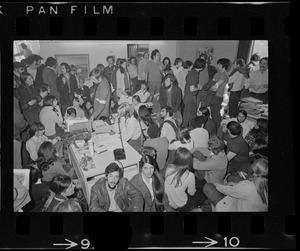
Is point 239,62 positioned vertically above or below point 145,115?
above

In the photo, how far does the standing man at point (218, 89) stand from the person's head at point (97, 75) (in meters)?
0.62

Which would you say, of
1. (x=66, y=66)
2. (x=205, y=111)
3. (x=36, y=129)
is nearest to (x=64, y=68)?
(x=66, y=66)

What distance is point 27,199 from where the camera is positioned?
294 centimetres

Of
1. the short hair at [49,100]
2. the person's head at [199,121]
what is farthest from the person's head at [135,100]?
the short hair at [49,100]

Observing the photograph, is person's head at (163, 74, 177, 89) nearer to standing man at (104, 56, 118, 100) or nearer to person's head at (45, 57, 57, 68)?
standing man at (104, 56, 118, 100)

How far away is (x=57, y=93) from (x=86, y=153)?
0.37m

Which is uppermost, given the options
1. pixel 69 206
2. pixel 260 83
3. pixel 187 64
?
pixel 187 64

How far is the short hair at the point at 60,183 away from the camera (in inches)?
115

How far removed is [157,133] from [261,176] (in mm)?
626

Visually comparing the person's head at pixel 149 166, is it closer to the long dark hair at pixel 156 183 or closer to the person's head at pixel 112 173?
the long dark hair at pixel 156 183

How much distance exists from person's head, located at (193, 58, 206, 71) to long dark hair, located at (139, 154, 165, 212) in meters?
0.56

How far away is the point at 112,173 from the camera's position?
293 centimetres

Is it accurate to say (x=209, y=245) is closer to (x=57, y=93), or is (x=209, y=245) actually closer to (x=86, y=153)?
(x=86, y=153)

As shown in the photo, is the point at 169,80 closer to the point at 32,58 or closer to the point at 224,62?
the point at 224,62
